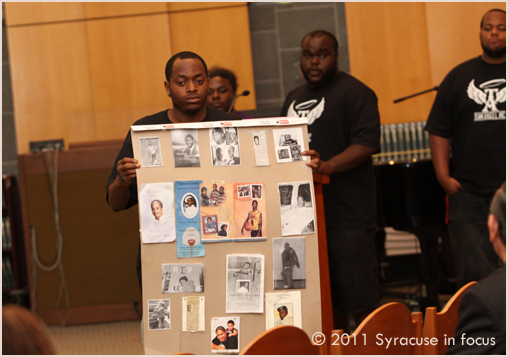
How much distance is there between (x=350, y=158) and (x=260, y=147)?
69cm

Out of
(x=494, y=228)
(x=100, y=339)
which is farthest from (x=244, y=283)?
(x=100, y=339)

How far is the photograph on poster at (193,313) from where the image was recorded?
230cm

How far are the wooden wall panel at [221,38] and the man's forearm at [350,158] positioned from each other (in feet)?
9.13

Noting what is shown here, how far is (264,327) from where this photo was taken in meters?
2.32

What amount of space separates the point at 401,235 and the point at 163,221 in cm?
356

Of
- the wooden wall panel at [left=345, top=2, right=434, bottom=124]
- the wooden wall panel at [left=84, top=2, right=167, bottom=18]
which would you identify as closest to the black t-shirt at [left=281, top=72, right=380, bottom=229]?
the wooden wall panel at [left=345, top=2, right=434, bottom=124]

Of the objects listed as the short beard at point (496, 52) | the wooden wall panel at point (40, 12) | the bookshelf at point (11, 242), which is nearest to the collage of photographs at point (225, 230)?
the short beard at point (496, 52)

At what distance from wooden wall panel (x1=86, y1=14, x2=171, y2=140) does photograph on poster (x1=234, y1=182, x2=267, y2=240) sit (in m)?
3.42

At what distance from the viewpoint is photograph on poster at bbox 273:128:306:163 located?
240 centimetres

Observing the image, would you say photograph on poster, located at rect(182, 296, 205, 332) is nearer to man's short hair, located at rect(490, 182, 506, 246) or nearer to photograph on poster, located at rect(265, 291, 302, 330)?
photograph on poster, located at rect(265, 291, 302, 330)

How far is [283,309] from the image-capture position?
235 centimetres

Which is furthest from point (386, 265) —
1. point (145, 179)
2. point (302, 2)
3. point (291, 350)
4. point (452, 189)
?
point (291, 350)

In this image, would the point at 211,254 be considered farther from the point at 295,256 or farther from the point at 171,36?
the point at 171,36

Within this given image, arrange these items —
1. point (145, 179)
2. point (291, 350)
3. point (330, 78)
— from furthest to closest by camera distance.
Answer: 1. point (330, 78)
2. point (145, 179)
3. point (291, 350)
